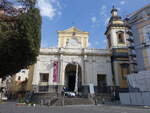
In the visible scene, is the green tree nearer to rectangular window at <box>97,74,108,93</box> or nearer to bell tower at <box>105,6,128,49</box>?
rectangular window at <box>97,74,108,93</box>

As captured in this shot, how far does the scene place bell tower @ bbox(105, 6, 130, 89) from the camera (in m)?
27.7

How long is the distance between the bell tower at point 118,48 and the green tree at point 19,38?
22.2 m

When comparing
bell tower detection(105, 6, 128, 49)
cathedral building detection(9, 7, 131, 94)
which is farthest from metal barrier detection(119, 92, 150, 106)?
bell tower detection(105, 6, 128, 49)

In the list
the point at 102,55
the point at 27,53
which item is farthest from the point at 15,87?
the point at 27,53

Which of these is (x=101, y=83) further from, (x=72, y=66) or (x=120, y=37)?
(x=120, y=37)

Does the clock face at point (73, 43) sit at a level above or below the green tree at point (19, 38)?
above

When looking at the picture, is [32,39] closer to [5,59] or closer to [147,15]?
[5,59]

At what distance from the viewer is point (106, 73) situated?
93.5 ft

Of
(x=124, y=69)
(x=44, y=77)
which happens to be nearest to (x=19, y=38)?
(x=44, y=77)

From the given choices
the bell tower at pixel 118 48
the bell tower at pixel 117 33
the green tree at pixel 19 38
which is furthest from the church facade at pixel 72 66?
the green tree at pixel 19 38

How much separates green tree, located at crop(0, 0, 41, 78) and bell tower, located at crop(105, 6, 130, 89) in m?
22.2

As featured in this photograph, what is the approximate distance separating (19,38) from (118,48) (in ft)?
83.0

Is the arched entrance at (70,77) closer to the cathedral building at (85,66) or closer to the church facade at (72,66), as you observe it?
the cathedral building at (85,66)

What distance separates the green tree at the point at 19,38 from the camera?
695cm
